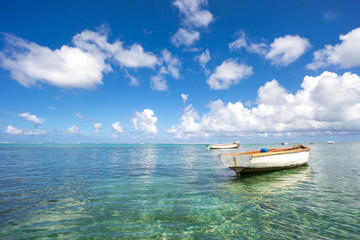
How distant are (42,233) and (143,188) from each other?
6748 millimetres

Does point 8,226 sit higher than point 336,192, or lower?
higher

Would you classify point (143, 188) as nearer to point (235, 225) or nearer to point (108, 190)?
point (108, 190)

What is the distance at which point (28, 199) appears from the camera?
9.98m

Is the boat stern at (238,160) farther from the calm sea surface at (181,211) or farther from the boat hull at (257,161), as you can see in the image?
the calm sea surface at (181,211)

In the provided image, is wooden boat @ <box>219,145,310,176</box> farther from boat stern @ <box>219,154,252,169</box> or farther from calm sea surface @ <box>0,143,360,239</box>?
calm sea surface @ <box>0,143,360,239</box>

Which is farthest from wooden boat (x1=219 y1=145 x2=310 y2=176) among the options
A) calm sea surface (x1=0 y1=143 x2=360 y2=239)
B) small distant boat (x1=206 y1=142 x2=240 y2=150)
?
small distant boat (x1=206 y1=142 x2=240 y2=150)

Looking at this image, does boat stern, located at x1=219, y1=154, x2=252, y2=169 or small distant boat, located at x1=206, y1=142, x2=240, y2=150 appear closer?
boat stern, located at x1=219, y1=154, x2=252, y2=169

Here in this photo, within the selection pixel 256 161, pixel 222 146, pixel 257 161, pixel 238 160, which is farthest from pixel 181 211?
pixel 222 146

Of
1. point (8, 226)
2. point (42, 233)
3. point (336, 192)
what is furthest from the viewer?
point (336, 192)

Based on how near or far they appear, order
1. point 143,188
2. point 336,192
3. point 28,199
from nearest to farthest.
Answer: point 28,199 < point 336,192 < point 143,188

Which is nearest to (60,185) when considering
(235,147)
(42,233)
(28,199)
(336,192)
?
(28,199)

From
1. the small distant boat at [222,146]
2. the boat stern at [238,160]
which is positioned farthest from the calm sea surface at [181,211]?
the small distant boat at [222,146]

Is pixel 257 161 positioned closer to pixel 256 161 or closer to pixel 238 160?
pixel 256 161

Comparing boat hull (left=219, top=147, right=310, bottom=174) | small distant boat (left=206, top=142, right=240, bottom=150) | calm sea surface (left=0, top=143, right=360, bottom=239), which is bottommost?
small distant boat (left=206, top=142, right=240, bottom=150)
